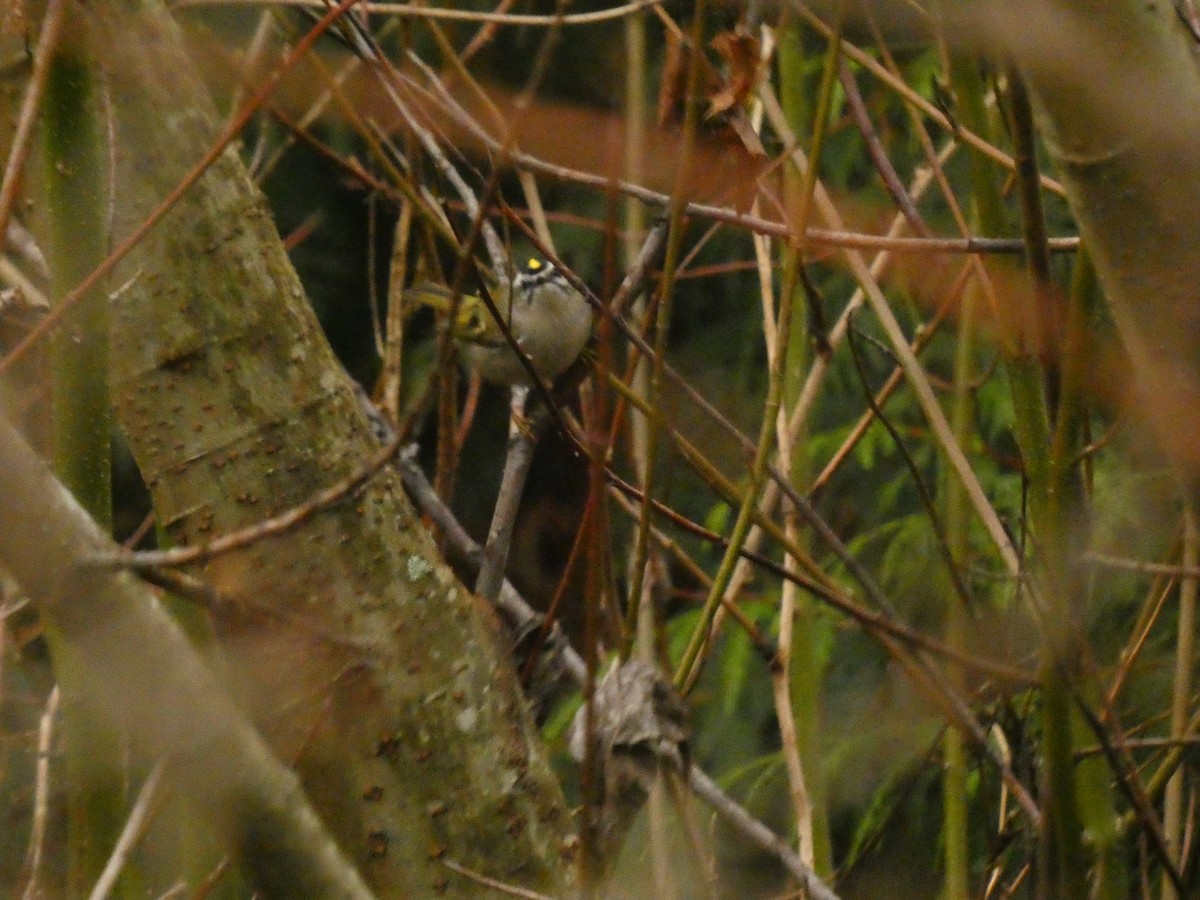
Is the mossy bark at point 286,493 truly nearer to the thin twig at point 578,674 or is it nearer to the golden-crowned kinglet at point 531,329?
the thin twig at point 578,674

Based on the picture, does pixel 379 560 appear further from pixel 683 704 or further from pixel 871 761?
pixel 871 761

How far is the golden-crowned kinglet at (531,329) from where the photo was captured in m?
2.18

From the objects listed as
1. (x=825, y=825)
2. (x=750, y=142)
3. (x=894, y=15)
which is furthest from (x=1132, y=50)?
(x=825, y=825)

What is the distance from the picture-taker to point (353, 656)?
116 centimetres

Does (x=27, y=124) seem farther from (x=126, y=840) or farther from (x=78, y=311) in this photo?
(x=126, y=840)

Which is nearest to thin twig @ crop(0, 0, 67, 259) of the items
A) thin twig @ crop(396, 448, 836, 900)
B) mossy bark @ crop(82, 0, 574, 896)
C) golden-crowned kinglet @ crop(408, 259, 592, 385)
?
mossy bark @ crop(82, 0, 574, 896)

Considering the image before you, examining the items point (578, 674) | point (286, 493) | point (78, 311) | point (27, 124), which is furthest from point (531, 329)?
point (27, 124)

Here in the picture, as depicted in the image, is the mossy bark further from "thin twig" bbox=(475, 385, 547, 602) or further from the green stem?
"thin twig" bbox=(475, 385, 547, 602)

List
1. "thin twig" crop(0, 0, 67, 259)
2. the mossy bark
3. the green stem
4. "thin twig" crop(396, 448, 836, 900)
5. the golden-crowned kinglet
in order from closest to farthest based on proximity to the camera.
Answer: "thin twig" crop(0, 0, 67, 259) → the green stem → the mossy bark → "thin twig" crop(396, 448, 836, 900) → the golden-crowned kinglet

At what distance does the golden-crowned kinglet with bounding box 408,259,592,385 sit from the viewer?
218cm

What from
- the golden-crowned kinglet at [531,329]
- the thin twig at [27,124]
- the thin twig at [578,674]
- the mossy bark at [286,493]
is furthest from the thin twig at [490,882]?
the golden-crowned kinglet at [531,329]

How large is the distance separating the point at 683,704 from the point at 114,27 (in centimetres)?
77

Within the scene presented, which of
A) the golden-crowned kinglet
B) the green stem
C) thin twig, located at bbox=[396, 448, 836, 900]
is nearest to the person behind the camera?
the green stem

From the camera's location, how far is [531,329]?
2.24m
